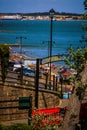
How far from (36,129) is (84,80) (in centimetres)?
206

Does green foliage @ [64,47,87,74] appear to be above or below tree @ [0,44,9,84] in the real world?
above

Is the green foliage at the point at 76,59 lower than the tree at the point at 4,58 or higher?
higher

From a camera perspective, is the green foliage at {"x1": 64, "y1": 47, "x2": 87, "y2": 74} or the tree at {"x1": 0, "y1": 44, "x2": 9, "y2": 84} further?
the tree at {"x1": 0, "y1": 44, "x2": 9, "y2": 84}

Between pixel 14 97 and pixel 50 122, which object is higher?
pixel 50 122

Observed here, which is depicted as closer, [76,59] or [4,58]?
[76,59]

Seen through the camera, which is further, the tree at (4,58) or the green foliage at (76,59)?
the tree at (4,58)

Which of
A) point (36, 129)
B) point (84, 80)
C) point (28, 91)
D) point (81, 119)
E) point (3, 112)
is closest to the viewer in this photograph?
point (84, 80)

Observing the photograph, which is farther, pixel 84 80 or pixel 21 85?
pixel 21 85

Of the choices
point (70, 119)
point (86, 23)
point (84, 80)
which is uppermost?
point (86, 23)

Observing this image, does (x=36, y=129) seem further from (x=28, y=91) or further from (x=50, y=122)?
(x=28, y=91)

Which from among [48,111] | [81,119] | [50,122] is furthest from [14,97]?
[50,122]

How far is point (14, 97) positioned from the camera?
21219 mm

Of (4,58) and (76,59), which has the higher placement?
(76,59)

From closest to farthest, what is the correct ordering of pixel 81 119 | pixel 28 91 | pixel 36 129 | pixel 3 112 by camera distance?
pixel 36 129 < pixel 81 119 < pixel 3 112 < pixel 28 91
